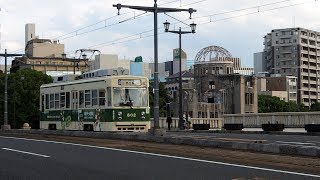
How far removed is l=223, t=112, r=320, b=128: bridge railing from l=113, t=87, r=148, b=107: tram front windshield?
46.8 feet

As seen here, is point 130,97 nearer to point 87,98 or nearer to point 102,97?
point 102,97

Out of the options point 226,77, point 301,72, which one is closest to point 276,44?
point 301,72

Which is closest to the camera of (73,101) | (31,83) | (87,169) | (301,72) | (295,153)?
(87,169)

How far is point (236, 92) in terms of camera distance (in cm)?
13475

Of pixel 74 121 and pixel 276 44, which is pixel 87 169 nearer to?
pixel 74 121

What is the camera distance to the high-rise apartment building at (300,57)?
171 metres

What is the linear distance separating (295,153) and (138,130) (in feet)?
47.6

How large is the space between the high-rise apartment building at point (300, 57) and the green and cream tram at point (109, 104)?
145 meters

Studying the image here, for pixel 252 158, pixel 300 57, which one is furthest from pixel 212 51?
pixel 252 158

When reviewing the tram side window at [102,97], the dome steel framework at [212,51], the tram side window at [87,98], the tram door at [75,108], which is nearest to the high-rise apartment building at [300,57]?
the dome steel framework at [212,51]

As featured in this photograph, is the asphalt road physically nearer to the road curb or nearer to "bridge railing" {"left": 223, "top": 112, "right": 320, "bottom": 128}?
the road curb

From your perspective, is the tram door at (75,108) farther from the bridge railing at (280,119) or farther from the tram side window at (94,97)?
the bridge railing at (280,119)

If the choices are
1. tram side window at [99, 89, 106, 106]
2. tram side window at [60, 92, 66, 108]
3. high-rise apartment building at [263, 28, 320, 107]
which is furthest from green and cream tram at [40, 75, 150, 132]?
high-rise apartment building at [263, 28, 320, 107]

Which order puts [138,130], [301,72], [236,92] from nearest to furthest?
1. [138,130]
2. [236,92]
3. [301,72]
